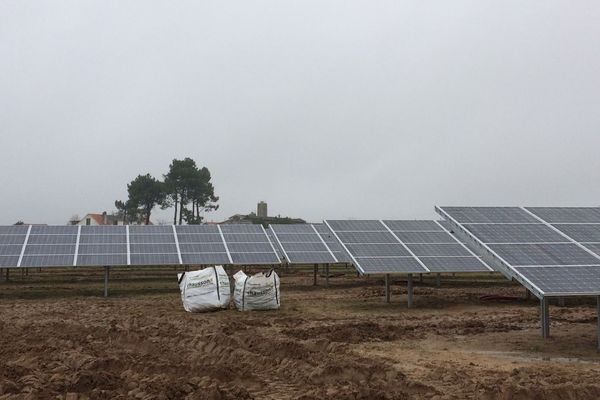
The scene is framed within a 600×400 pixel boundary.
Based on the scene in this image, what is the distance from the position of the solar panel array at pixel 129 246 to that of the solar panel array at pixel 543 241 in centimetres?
1228

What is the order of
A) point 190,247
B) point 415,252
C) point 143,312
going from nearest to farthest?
point 143,312, point 415,252, point 190,247

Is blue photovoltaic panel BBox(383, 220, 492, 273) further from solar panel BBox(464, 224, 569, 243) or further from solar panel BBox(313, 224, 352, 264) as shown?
solar panel BBox(464, 224, 569, 243)

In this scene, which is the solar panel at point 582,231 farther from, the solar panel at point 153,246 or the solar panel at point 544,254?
the solar panel at point 153,246

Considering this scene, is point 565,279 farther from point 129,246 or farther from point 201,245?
point 129,246

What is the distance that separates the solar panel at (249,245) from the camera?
25.0m

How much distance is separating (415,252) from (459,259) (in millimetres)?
1716

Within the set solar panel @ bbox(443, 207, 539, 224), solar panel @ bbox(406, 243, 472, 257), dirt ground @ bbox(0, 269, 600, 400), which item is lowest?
dirt ground @ bbox(0, 269, 600, 400)

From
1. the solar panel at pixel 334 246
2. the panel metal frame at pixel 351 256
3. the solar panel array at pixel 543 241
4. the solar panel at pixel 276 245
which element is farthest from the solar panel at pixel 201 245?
the solar panel array at pixel 543 241

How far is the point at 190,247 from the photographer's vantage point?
25.6 metres

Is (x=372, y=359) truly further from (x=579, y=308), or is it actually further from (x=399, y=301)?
(x=579, y=308)

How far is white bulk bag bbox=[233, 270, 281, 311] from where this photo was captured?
17844 millimetres

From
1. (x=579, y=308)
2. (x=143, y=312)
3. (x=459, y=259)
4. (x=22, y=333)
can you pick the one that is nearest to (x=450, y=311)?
(x=459, y=259)

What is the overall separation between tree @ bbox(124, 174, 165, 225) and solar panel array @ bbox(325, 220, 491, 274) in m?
48.9

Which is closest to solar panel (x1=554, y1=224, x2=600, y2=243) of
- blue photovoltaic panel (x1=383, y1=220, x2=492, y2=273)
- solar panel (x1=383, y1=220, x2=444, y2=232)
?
blue photovoltaic panel (x1=383, y1=220, x2=492, y2=273)
